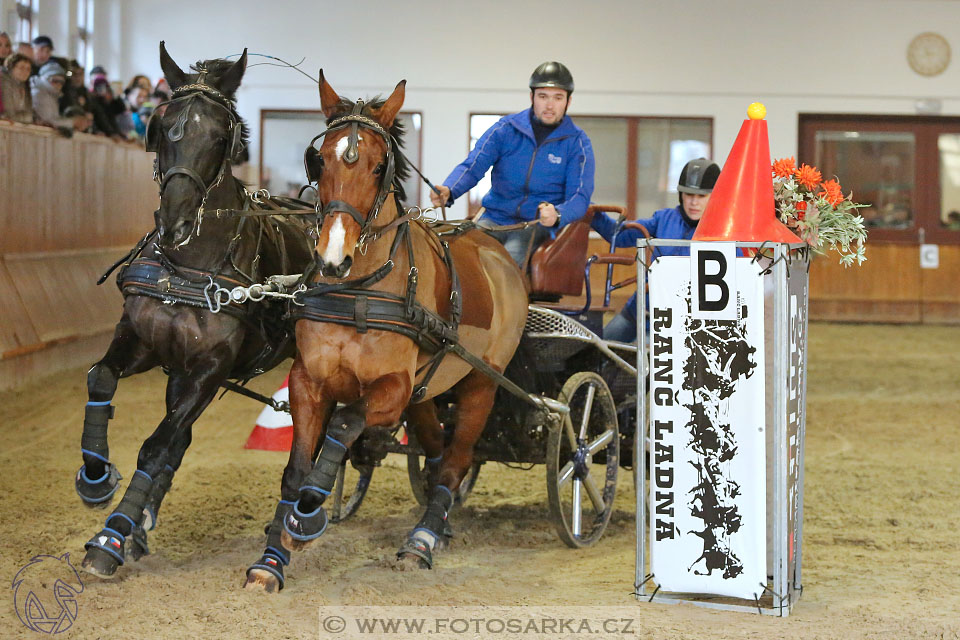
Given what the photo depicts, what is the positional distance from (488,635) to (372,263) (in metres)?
1.30

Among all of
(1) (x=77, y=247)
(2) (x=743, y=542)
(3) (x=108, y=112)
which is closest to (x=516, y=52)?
(3) (x=108, y=112)

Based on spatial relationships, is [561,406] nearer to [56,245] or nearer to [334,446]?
[334,446]

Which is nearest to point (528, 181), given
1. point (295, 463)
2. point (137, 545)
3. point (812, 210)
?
point (812, 210)

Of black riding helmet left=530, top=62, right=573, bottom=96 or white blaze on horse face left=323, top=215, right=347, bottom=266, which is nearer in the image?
white blaze on horse face left=323, top=215, right=347, bottom=266

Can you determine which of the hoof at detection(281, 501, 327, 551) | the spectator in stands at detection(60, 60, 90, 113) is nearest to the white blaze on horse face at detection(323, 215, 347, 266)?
the hoof at detection(281, 501, 327, 551)

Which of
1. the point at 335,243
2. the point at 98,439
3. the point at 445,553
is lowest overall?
the point at 445,553

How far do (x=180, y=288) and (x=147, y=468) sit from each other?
668 millimetres

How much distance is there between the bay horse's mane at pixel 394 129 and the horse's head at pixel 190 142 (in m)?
0.42

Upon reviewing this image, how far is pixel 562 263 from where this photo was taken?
5164 mm

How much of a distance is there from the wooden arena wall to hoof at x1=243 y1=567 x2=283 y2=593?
4850 mm

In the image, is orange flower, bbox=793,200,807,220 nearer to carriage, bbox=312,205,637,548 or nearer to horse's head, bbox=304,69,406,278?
carriage, bbox=312,205,637,548

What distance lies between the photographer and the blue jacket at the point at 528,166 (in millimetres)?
5242

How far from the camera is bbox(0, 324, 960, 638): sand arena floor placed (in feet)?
12.0

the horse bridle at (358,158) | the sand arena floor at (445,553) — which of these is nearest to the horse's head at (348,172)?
the horse bridle at (358,158)
